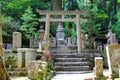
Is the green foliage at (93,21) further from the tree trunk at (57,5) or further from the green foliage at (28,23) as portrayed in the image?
the green foliage at (28,23)

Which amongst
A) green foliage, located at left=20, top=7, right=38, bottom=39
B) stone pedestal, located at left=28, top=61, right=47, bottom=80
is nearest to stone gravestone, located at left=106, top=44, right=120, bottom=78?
stone pedestal, located at left=28, top=61, right=47, bottom=80

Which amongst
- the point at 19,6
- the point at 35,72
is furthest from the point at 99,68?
the point at 19,6

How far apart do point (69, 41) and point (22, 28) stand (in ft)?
14.6

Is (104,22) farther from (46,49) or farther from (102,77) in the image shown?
(102,77)

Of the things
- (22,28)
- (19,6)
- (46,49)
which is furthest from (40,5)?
(46,49)

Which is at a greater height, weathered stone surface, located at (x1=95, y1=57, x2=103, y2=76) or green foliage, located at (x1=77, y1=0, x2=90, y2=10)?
green foliage, located at (x1=77, y1=0, x2=90, y2=10)

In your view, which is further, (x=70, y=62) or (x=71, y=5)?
(x=71, y=5)

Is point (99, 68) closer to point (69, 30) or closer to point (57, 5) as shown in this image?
point (57, 5)

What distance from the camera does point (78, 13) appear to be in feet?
74.6

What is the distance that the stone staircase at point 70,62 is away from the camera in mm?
19255

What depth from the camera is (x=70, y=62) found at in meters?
20.2

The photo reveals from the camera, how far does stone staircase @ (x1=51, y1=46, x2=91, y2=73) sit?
19.3m

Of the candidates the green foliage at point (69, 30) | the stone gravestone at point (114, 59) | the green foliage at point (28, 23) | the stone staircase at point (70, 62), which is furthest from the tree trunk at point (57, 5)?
the stone gravestone at point (114, 59)

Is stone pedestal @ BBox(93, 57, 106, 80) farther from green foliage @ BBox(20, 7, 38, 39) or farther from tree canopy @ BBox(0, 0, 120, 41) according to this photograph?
green foliage @ BBox(20, 7, 38, 39)
